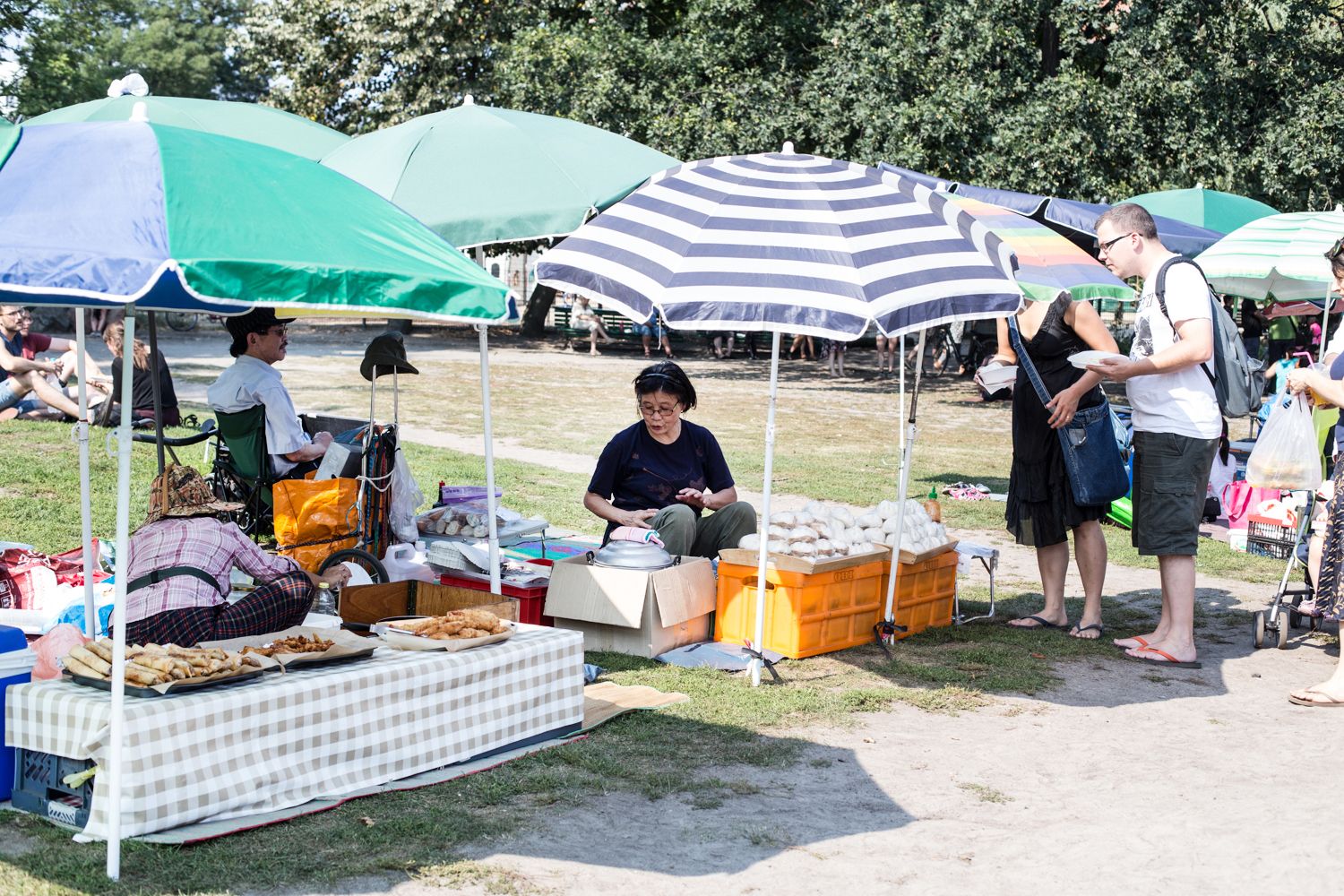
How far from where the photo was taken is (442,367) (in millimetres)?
26266

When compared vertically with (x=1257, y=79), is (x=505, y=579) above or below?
below

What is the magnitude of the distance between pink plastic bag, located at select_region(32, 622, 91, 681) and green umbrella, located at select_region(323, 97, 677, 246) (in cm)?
349

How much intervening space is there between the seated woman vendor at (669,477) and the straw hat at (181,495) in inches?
94.4

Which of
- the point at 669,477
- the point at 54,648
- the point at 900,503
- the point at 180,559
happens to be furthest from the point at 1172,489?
the point at 54,648

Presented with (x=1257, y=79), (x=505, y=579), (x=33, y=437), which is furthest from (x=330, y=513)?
(x=1257, y=79)

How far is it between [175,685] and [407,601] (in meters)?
1.99

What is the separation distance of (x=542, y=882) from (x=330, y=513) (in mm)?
3677

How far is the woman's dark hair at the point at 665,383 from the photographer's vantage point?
6988 mm

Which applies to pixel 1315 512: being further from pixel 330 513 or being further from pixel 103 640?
pixel 103 640

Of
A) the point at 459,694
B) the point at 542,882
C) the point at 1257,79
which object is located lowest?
the point at 542,882

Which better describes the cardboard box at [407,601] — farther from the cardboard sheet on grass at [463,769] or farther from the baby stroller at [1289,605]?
the baby stroller at [1289,605]

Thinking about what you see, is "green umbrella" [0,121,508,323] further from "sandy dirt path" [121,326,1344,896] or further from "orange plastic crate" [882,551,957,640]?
"orange plastic crate" [882,551,957,640]

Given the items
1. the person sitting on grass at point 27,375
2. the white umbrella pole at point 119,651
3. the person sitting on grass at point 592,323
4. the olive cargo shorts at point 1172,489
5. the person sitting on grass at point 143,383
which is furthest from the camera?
the person sitting on grass at point 592,323

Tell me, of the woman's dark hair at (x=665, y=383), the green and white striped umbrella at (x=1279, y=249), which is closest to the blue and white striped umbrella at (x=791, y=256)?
the woman's dark hair at (x=665, y=383)
